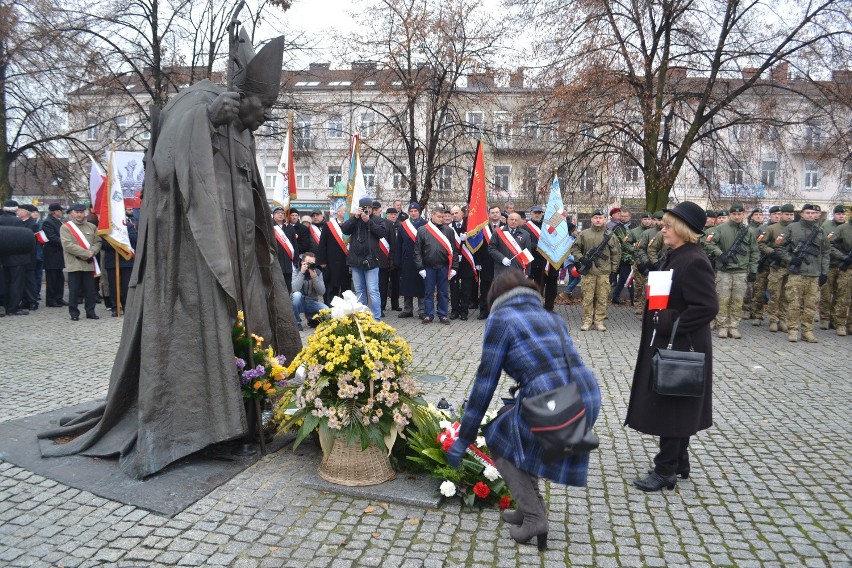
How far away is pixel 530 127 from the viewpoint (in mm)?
19516

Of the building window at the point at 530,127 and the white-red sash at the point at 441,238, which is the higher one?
the building window at the point at 530,127

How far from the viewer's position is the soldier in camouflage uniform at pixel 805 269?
37.0ft

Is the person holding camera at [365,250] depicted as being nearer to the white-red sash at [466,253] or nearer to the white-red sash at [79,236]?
the white-red sash at [466,253]

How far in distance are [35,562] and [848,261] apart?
13349mm

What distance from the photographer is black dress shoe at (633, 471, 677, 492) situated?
4.66 meters

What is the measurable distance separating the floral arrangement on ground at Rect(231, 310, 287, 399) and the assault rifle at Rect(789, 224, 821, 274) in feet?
33.2

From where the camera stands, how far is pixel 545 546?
3.75 metres

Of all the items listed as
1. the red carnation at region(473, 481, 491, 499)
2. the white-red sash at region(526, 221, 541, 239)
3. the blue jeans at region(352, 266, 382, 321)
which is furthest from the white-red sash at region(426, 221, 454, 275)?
the red carnation at region(473, 481, 491, 499)

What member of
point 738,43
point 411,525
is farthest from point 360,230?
point 738,43

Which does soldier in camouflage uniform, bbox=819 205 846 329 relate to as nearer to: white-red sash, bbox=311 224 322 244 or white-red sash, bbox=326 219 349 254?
white-red sash, bbox=326 219 349 254

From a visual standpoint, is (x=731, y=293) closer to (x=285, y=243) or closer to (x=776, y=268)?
(x=776, y=268)

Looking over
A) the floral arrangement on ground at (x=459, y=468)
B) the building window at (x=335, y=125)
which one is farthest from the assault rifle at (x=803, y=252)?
the building window at (x=335, y=125)

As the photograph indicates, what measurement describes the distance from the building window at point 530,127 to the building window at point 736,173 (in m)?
5.87

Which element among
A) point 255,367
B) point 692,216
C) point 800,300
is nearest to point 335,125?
point 800,300
